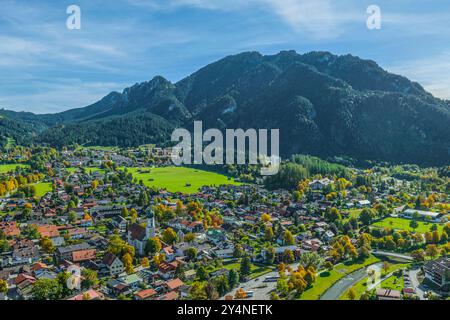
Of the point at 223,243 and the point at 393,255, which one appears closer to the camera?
the point at 393,255

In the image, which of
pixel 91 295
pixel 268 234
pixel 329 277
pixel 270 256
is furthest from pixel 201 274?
pixel 268 234

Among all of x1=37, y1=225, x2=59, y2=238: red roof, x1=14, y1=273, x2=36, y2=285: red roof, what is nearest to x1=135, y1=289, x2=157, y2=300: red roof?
x1=14, y1=273, x2=36, y2=285: red roof

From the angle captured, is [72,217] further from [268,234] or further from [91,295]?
[91,295]

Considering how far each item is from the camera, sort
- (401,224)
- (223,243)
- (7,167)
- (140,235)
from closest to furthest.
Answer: (140,235) → (223,243) → (401,224) → (7,167)

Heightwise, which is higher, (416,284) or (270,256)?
(270,256)

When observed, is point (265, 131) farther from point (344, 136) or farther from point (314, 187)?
point (314, 187)
